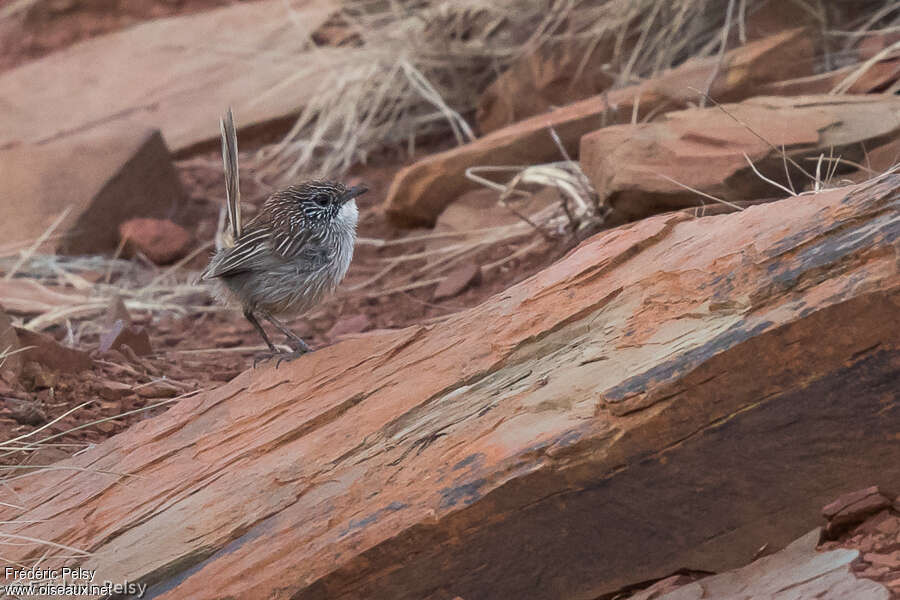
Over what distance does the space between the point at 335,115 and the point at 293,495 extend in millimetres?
6108

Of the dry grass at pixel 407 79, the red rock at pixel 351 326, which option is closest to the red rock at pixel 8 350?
the red rock at pixel 351 326

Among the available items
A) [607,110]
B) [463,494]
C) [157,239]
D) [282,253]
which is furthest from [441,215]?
Result: [463,494]

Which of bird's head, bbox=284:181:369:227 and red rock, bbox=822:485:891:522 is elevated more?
bird's head, bbox=284:181:369:227

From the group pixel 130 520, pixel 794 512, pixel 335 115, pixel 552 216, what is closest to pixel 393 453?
pixel 130 520

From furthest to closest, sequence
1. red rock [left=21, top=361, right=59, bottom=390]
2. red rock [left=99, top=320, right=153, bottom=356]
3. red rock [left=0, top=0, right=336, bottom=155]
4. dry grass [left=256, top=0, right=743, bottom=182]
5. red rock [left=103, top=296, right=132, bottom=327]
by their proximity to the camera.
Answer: red rock [left=0, top=0, right=336, bottom=155], dry grass [left=256, top=0, right=743, bottom=182], red rock [left=103, top=296, right=132, bottom=327], red rock [left=99, top=320, right=153, bottom=356], red rock [left=21, top=361, right=59, bottom=390]

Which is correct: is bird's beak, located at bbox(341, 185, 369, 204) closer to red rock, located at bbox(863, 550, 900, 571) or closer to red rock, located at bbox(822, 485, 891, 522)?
red rock, located at bbox(822, 485, 891, 522)

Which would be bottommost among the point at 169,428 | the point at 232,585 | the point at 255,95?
the point at 232,585

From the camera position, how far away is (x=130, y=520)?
3.64 metres

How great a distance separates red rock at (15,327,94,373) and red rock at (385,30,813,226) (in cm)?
299

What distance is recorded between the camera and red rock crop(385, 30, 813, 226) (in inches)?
262

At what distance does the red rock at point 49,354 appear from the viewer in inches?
187

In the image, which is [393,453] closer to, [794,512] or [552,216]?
[794,512]

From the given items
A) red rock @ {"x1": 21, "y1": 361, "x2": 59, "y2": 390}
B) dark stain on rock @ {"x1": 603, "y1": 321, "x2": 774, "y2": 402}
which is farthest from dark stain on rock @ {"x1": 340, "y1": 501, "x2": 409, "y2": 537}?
red rock @ {"x1": 21, "y1": 361, "x2": 59, "y2": 390}

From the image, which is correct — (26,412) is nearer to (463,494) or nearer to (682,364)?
(463,494)
